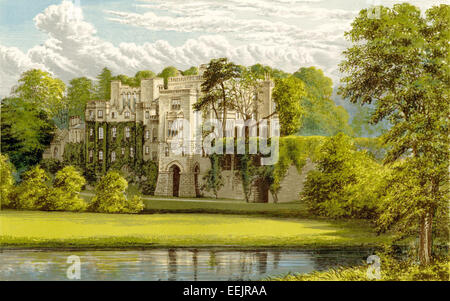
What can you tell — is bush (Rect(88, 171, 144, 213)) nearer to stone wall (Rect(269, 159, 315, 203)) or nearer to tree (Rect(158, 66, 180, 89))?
tree (Rect(158, 66, 180, 89))

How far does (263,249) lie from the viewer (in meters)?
10.8

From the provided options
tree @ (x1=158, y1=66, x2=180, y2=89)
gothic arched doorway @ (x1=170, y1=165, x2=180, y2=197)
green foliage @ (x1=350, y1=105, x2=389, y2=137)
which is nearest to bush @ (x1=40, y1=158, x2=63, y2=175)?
gothic arched doorway @ (x1=170, y1=165, x2=180, y2=197)

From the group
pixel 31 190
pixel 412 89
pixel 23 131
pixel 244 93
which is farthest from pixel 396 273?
pixel 23 131

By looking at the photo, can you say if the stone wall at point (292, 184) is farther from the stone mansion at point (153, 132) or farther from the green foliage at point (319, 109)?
the green foliage at point (319, 109)

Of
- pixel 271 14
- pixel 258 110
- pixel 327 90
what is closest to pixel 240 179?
pixel 258 110

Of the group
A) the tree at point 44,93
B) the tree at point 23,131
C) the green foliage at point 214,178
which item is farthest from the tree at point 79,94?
the green foliage at point 214,178

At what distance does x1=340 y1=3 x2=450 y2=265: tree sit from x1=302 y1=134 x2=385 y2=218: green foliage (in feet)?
2.30

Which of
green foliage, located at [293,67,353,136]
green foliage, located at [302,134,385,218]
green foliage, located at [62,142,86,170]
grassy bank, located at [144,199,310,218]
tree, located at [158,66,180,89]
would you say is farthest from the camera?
green foliage, located at [62,142,86,170]

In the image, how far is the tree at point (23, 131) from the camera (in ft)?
38.8

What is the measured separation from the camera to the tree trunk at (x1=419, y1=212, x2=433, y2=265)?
391 inches

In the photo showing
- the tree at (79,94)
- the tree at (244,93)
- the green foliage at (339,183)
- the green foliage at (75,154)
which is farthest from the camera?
the green foliage at (75,154)

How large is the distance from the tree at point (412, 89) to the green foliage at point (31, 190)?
5.60 metres
